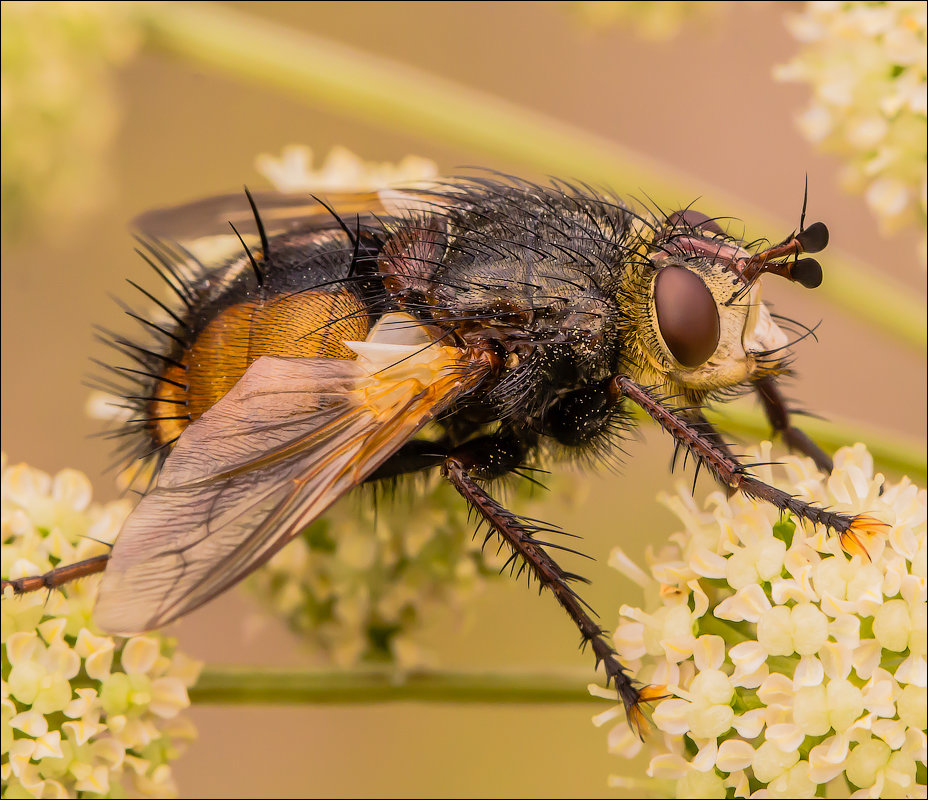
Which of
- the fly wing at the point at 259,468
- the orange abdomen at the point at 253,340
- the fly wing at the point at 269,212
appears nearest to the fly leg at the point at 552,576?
the fly wing at the point at 259,468

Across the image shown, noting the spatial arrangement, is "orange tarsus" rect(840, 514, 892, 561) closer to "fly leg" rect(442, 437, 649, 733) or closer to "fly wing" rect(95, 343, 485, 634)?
"fly leg" rect(442, 437, 649, 733)

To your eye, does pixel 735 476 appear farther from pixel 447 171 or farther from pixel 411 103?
Answer: pixel 447 171

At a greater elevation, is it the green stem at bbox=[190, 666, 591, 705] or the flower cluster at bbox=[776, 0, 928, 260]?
the flower cluster at bbox=[776, 0, 928, 260]

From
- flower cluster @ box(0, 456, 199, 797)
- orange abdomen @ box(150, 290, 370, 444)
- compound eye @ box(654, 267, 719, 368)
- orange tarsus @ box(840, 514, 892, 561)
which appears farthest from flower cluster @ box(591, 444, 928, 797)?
flower cluster @ box(0, 456, 199, 797)

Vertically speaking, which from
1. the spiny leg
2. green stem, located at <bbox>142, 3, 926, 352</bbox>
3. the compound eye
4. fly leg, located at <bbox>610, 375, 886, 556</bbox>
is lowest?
the spiny leg

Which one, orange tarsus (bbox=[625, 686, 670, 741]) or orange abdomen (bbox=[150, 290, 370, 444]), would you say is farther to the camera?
orange abdomen (bbox=[150, 290, 370, 444])

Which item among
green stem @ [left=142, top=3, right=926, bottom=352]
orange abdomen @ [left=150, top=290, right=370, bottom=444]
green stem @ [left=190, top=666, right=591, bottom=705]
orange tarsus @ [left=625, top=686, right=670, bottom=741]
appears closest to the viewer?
orange tarsus @ [left=625, top=686, right=670, bottom=741]

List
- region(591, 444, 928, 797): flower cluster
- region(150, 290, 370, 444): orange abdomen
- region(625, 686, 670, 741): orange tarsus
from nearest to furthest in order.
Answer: region(591, 444, 928, 797): flower cluster
region(625, 686, 670, 741): orange tarsus
region(150, 290, 370, 444): orange abdomen
